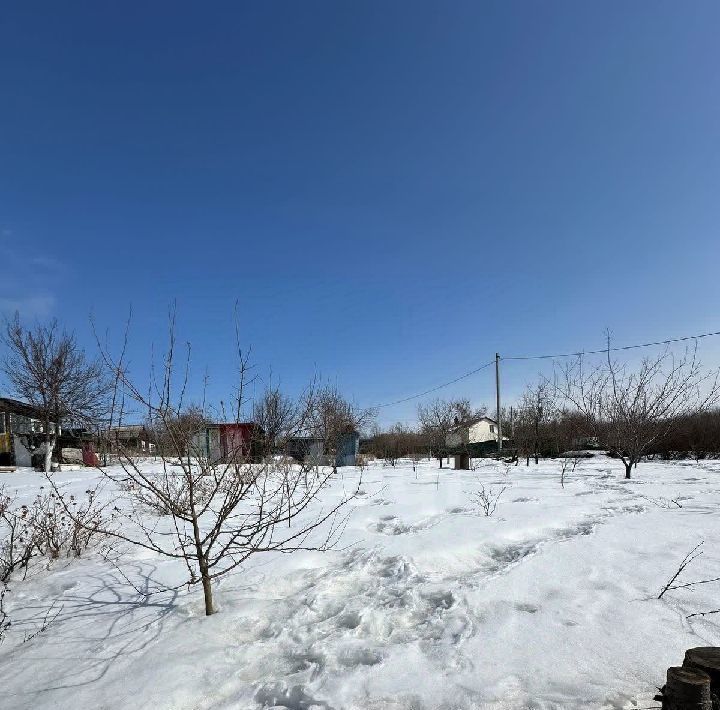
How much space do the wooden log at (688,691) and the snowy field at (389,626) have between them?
65cm

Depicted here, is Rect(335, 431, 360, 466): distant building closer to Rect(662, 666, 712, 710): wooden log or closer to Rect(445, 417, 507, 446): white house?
Rect(445, 417, 507, 446): white house

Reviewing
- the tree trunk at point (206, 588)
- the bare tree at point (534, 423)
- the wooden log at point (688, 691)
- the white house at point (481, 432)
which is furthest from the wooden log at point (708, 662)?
the white house at point (481, 432)

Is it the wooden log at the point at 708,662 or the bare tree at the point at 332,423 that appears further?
the bare tree at the point at 332,423

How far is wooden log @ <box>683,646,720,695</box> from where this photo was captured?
1468 millimetres

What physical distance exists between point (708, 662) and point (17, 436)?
28.8 meters

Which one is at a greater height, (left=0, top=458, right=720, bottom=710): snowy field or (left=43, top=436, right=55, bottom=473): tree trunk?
(left=43, top=436, right=55, bottom=473): tree trunk

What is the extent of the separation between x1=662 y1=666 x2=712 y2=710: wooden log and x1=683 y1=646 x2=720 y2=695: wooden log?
7cm

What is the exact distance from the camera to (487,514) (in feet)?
18.9

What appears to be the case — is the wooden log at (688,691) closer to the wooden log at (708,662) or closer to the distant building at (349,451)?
the wooden log at (708,662)

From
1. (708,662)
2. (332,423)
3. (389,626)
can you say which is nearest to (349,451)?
(332,423)

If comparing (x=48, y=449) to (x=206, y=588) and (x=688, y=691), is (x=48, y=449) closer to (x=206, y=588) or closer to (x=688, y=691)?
(x=206, y=588)

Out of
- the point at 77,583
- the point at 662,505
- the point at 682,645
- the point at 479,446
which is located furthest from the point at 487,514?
the point at 479,446

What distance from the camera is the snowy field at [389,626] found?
2.12 m

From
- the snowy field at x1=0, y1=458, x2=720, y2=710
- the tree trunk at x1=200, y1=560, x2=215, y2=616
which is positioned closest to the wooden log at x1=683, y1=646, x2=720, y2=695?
the snowy field at x1=0, y1=458, x2=720, y2=710
